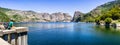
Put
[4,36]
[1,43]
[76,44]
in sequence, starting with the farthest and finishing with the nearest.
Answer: [76,44] → [4,36] → [1,43]

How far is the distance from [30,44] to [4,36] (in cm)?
5092

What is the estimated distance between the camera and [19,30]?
25562 mm

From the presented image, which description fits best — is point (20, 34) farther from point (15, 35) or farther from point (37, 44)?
point (37, 44)

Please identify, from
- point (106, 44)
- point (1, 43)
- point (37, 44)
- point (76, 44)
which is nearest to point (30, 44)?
point (37, 44)

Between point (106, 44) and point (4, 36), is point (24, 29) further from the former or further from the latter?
point (106, 44)

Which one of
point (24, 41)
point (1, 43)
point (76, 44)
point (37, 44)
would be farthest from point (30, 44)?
point (1, 43)

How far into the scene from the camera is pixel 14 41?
2519 centimetres

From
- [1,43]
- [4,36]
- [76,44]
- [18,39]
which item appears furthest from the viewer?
[76,44]

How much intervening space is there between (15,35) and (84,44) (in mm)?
55780

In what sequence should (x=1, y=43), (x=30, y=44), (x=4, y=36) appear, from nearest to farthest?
1. (x=1, y=43)
2. (x=4, y=36)
3. (x=30, y=44)

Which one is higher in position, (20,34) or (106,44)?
(20,34)

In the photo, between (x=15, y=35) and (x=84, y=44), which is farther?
(x=84, y=44)

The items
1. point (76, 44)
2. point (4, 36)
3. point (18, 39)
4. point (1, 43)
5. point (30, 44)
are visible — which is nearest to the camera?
point (1, 43)

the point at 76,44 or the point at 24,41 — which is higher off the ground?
the point at 24,41
